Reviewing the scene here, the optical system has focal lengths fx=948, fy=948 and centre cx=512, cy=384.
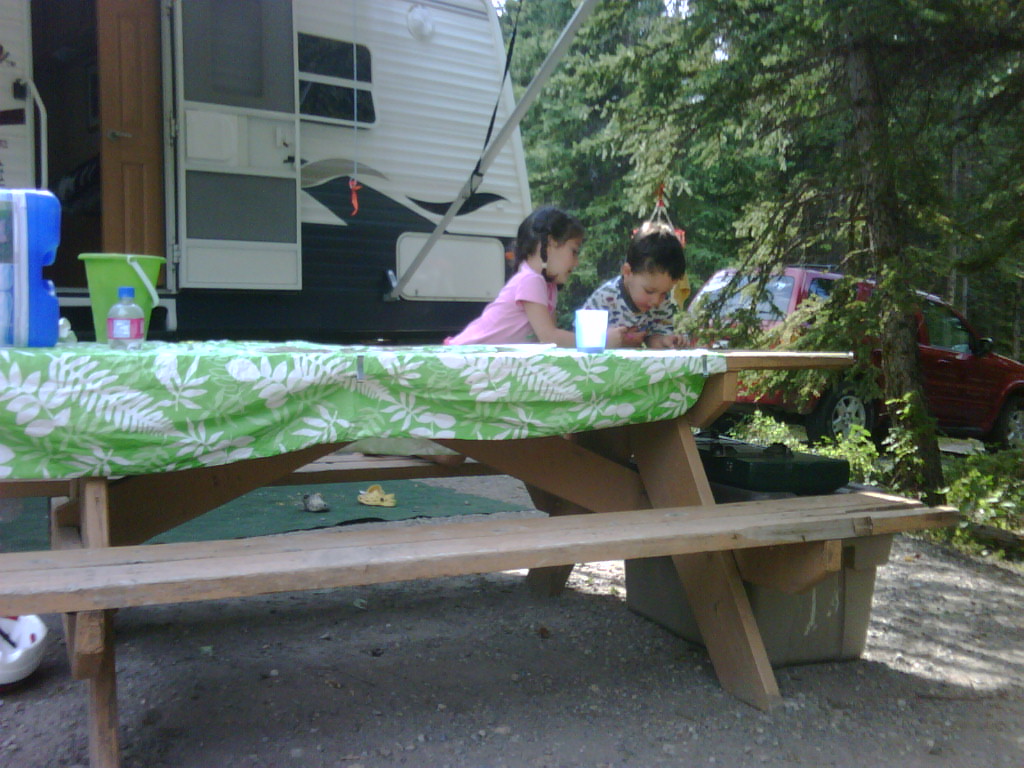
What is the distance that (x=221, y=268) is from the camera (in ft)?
16.0

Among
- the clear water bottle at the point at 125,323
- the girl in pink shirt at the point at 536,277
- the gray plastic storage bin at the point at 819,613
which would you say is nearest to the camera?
the clear water bottle at the point at 125,323

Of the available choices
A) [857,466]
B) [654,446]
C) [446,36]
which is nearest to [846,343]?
[857,466]

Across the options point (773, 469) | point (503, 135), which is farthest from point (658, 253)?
point (503, 135)

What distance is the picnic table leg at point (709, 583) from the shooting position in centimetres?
265

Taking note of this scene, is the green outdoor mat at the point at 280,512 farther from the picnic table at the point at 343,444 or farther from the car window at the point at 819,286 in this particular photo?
the car window at the point at 819,286

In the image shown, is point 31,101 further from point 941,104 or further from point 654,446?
point 941,104

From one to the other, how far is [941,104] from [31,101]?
466 cm

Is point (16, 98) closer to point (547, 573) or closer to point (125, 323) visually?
point (125, 323)

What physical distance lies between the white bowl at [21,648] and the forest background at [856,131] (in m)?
2.98

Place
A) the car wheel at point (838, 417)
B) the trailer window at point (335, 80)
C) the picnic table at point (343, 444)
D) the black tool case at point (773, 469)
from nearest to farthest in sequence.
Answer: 1. the picnic table at point (343, 444)
2. the black tool case at point (773, 469)
3. the trailer window at point (335, 80)
4. the car wheel at point (838, 417)

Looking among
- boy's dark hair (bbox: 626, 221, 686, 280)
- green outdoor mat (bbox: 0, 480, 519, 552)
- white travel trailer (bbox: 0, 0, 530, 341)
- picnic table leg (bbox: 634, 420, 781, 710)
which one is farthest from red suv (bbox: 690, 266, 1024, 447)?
picnic table leg (bbox: 634, 420, 781, 710)

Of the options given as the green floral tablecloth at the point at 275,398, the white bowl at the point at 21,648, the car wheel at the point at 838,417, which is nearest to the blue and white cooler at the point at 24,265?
the green floral tablecloth at the point at 275,398

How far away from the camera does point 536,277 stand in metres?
3.22

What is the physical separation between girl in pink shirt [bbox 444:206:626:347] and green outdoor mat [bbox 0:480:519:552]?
1557 millimetres
